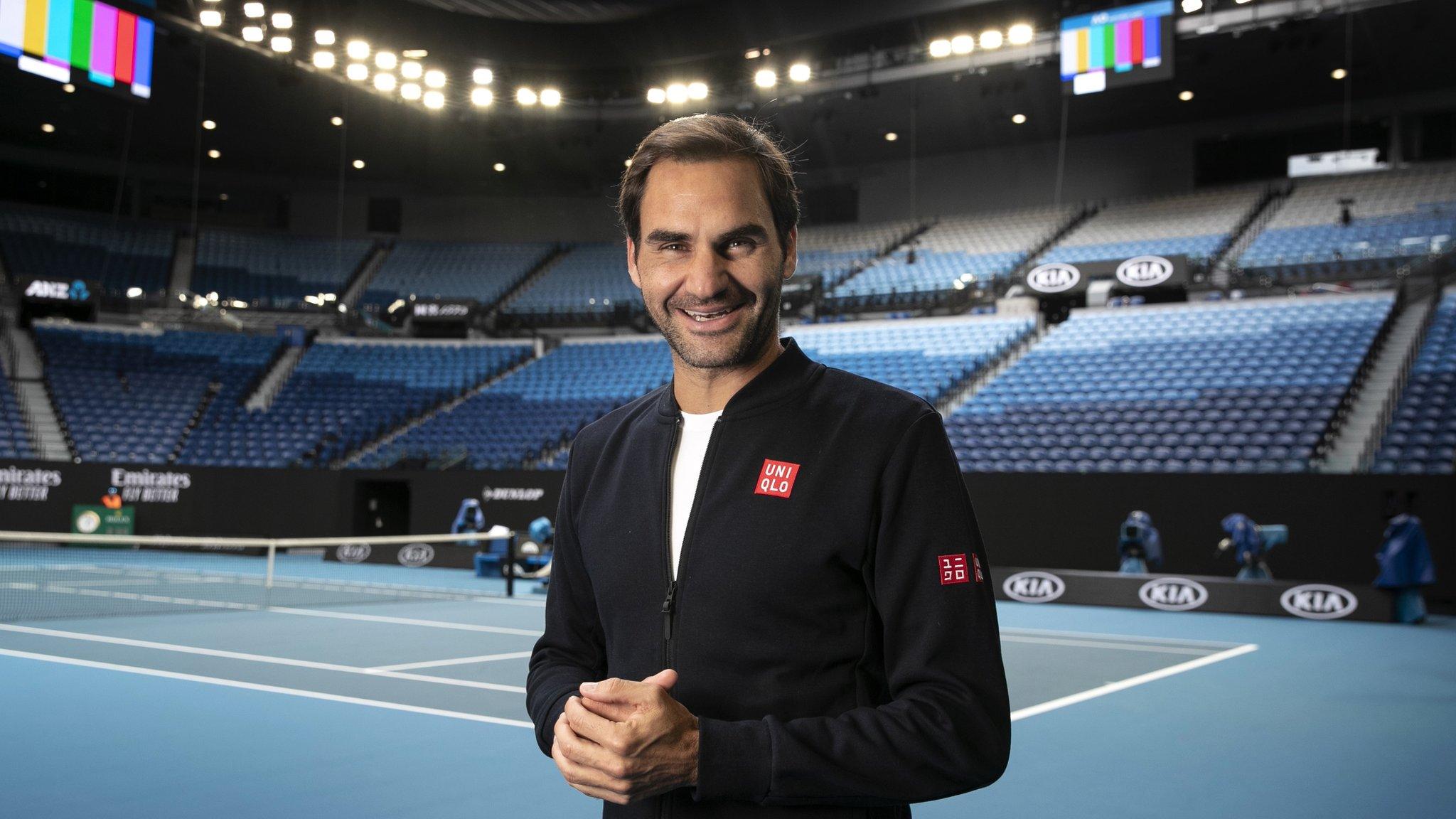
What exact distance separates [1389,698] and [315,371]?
26982mm

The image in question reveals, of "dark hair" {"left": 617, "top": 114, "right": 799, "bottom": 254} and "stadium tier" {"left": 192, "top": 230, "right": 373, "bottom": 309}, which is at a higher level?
"stadium tier" {"left": 192, "top": 230, "right": 373, "bottom": 309}

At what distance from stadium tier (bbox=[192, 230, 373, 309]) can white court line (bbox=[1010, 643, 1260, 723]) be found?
27286 millimetres

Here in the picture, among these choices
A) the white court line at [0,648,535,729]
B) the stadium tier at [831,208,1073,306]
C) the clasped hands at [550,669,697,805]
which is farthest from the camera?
the stadium tier at [831,208,1073,306]

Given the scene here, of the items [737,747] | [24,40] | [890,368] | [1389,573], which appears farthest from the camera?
[890,368]

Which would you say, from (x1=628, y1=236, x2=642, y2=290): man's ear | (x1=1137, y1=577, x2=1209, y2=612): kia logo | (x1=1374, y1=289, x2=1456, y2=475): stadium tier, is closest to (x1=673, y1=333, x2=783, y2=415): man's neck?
(x1=628, y1=236, x2=642, y2=290): man's ear

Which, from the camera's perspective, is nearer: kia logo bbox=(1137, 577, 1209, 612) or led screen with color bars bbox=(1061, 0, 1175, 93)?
kia logo bbox=(1137, 577, 1209, 612)

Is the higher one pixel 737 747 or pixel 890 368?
pixel 890 368

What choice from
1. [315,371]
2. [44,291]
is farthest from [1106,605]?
[44,291]

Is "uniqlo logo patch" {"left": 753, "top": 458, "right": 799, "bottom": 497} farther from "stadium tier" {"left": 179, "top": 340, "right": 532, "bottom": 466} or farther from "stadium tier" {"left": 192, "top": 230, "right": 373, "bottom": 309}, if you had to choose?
"stadium tier" {"left": 192, "top": 230, "right": 373, "bottom": 309}

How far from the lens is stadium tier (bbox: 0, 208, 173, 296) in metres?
30.9

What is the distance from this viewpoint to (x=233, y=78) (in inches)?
1077

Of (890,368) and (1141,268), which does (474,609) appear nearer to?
(890,368)

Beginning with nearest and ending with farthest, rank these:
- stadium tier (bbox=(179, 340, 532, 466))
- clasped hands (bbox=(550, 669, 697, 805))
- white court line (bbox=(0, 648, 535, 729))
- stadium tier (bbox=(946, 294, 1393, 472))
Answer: clasped hands (bbox=(550, 669, 697, 805)) < white court line (bbox=(0, 648, 535, 729)) < stadium tier (bbox=(946, 294, 1393, 472)) < stadium tier (bbox=(179, 340, 532, 466))

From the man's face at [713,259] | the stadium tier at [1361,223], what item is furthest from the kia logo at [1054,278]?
the man's face at [713,259]
